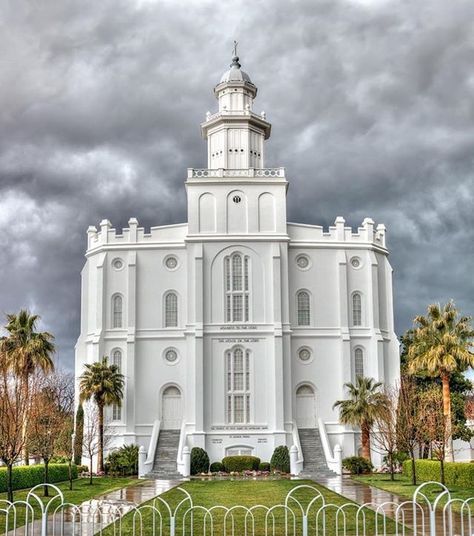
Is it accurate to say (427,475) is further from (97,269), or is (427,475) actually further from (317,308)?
(97,269)

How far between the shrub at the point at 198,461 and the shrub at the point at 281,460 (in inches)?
149

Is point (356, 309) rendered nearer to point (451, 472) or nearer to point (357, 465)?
point (357, 465)

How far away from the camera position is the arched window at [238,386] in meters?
51.0

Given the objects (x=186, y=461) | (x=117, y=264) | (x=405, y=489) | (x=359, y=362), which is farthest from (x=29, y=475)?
(x=359, y=362)

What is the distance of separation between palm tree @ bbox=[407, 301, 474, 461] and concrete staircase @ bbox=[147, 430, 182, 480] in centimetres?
1460

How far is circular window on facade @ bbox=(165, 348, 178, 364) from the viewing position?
176 ft

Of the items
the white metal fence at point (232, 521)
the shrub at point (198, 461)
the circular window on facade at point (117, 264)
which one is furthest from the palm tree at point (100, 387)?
the white metal fence at point (232, 521)

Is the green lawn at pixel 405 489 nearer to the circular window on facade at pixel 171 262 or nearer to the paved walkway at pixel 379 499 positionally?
the paved walkway at pixel 379 499

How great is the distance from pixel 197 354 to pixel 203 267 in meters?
5.52

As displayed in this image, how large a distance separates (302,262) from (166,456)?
15154mm

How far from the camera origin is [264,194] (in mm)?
54031

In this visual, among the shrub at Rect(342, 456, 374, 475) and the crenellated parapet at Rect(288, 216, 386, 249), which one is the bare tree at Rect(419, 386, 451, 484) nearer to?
the shrub at Rect(342, 456, 374, 475)

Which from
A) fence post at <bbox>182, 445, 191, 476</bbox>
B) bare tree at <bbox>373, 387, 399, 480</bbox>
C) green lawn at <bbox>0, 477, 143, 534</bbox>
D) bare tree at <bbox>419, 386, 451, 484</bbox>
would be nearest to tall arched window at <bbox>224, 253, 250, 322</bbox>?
fence post at <bbox>182, 445, 191, 476</bbox>

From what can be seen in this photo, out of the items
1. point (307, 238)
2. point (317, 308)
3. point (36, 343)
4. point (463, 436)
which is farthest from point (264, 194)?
point (463, 436)
